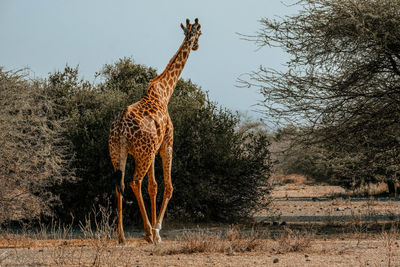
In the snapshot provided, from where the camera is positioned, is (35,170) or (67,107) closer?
(35,170)

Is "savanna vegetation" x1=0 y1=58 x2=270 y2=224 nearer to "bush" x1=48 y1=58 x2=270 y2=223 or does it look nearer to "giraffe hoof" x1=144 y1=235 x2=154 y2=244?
"bush" x1=48 y1=58 x2=270 y2=223

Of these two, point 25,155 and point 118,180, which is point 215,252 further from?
point 25,155

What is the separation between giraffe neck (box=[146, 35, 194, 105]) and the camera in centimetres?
997

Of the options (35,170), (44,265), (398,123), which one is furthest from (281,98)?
(44,265)

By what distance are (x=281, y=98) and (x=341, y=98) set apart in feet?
4.36

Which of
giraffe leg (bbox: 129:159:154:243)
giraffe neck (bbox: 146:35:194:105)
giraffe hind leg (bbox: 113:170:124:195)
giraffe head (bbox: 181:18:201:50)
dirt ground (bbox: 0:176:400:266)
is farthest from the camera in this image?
giraffe head (bbox: 181:18:201:50)

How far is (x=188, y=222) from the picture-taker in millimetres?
13148

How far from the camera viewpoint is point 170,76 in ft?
33.9

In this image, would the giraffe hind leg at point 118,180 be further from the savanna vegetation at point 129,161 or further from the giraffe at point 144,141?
the savanna vegetation at point 129,161

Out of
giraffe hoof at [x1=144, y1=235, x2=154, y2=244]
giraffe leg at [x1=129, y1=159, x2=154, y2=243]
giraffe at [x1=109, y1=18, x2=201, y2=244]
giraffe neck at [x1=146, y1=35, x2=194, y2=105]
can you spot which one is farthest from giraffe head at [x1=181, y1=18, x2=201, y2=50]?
giraffe hoof at [x1=144, y1=235, x2=154, y2=244]

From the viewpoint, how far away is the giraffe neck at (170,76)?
9.97 meters

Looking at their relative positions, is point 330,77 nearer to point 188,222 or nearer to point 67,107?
point 188,222

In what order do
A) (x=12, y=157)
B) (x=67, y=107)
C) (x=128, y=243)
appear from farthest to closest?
1. (x=67, y=107)
2. (x=12, y=157)
3. (x=128, y=243)

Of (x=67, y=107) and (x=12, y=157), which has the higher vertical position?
(x=67, y=107)
